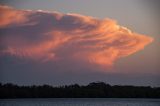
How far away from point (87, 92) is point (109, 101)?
503 cm

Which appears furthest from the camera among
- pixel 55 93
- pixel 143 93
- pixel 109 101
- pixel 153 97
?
pixel 109 101

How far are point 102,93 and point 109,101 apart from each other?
7.33 m

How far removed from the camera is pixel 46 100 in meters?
61.2

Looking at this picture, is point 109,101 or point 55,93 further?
point 109,101

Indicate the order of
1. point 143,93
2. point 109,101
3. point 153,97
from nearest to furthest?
point 153,97, point 143,93, point 109,101

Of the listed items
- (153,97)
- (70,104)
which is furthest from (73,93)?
(153,97)

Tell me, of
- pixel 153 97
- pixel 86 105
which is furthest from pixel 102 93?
pixel 153 97

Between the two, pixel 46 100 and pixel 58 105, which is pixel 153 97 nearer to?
pixel 58 105

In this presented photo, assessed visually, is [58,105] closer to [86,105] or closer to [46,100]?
[86,105]

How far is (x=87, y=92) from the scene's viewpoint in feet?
186

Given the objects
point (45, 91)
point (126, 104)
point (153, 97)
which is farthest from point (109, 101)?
point (153, 97)

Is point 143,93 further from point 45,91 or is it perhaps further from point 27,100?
point 27,100

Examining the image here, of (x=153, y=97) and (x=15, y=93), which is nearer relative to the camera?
(x=153, y=97)

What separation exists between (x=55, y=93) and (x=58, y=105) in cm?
105
